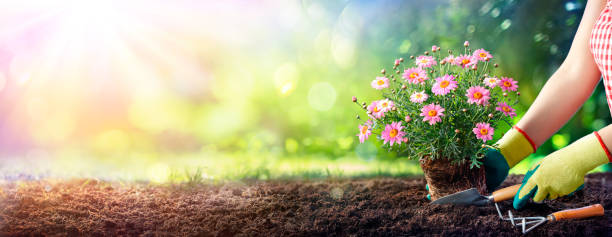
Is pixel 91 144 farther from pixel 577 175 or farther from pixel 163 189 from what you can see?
pixel 577 175

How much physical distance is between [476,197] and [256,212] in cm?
74

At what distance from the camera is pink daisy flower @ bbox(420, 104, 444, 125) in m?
1.41

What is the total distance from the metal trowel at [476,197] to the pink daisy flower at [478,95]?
0.97ft

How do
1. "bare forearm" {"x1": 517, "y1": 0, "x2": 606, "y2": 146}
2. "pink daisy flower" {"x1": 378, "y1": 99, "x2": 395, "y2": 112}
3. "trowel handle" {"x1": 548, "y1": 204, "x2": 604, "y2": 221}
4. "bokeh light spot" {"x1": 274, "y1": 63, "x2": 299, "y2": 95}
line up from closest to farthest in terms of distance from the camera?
"trowel handle" {"x1": 548, "y1": 204, "x2": 604, "y2": 221}, "pink daisy flower" {"x1": 378, "y1": 99, "x2": 395, "y2": 112}, "bare forearm" {"x1": 517, "y1": 0, "x2": 606, "y2": 146}, "bokeh light spot" {"x1": 274, "y1": 63, "x2": 299, "y2": 95}

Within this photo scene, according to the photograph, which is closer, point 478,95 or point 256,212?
point 478,95

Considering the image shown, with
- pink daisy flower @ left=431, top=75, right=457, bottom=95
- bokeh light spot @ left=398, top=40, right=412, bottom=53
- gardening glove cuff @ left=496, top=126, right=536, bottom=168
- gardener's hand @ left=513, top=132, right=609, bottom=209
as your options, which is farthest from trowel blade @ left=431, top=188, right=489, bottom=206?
bokeh light spot @ left=398, top=40, right=412, bottom=53

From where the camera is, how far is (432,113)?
1428 mm

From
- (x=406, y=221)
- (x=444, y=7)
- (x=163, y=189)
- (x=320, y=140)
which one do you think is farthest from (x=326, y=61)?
(x=406, y=221)

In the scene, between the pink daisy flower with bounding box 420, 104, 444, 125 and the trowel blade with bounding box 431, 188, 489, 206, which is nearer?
the pink daisy flower with bounding box 420, 104, 444, 125

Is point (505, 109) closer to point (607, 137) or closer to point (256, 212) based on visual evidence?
point (607, 137)

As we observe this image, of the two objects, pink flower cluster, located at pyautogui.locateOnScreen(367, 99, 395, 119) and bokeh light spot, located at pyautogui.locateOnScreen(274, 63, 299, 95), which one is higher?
bokeh light spot, located at pyautogui.locateOnScreen(274, 63, 299, 95)

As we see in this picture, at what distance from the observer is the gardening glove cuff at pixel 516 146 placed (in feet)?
5.57

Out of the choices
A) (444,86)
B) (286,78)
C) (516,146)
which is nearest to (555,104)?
(516,146)

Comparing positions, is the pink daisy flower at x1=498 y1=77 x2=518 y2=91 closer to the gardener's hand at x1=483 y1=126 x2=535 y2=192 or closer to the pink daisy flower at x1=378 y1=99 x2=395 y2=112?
the gardener's hand at x1=483 y1=126 x2=535 y2=192
